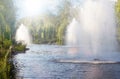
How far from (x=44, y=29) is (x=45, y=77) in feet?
270

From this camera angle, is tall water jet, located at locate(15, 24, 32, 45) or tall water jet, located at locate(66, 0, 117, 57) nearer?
tall water jet, located at locate(66, 0, 117, 57)

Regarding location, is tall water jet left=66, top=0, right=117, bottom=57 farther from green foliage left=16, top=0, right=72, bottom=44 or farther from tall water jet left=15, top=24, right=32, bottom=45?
tall water jet left=15, top=24, right=32, bottom=45

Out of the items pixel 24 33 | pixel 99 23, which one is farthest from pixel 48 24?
pixel 99 23

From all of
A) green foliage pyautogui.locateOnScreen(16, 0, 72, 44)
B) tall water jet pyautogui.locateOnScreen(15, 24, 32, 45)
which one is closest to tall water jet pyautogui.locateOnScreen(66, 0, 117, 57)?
green foliage pyautogui.locateOnScreen(16, 0, 72, 44)

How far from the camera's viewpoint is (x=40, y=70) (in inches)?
1026

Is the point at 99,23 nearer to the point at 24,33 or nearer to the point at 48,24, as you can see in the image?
the point at 24,33

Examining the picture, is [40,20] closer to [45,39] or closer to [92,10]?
[45,39]

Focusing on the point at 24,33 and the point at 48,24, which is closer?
the point at 24,33

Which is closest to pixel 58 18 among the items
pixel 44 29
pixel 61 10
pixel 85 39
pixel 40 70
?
pixel 61 10

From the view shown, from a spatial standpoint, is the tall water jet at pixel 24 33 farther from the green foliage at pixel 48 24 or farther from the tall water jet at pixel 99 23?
the tall water jet at pixel 99 23

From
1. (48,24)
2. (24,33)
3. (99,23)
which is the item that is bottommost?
(24,33)

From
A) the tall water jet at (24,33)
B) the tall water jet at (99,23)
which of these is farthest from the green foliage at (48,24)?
the tall water jet at (99,23)

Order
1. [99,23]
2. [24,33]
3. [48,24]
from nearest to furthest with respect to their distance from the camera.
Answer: [99,23] < [24,33] < [48,24]

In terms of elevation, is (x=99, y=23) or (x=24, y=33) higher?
(x=99, y=23)
